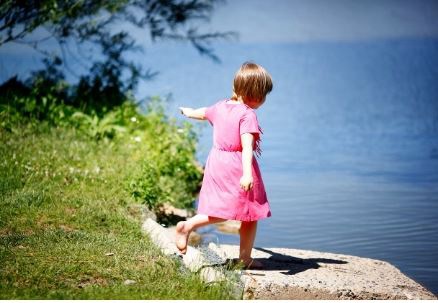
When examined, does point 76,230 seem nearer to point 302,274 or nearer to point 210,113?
point 210,113

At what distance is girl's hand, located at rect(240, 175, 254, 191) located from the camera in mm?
3947

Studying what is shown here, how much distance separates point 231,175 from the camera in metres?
4.14

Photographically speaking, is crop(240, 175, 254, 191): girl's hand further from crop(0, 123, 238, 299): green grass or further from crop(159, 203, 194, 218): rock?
crop(159, 203, 194, 218): rock

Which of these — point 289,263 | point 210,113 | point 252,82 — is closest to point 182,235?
point 210,113

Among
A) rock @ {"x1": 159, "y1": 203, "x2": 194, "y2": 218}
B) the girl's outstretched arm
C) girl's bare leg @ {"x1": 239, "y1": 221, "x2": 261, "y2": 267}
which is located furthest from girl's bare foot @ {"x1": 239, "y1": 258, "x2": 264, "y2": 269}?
rock @ {"x1": 159, "y1": 203, "x2": 194, "y2": 218}

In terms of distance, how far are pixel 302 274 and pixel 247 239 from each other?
446 millimetres

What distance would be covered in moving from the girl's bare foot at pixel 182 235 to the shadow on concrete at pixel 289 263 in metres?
0.60

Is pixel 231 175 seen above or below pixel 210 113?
below

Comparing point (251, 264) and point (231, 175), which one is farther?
point (251, 264)

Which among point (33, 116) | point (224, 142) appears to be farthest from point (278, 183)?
point (224, 142)

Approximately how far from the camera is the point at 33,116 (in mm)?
8703

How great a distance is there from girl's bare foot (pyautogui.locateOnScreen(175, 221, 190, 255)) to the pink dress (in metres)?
0.14

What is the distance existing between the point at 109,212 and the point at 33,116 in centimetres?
391

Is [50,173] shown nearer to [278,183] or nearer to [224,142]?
[224,142]
